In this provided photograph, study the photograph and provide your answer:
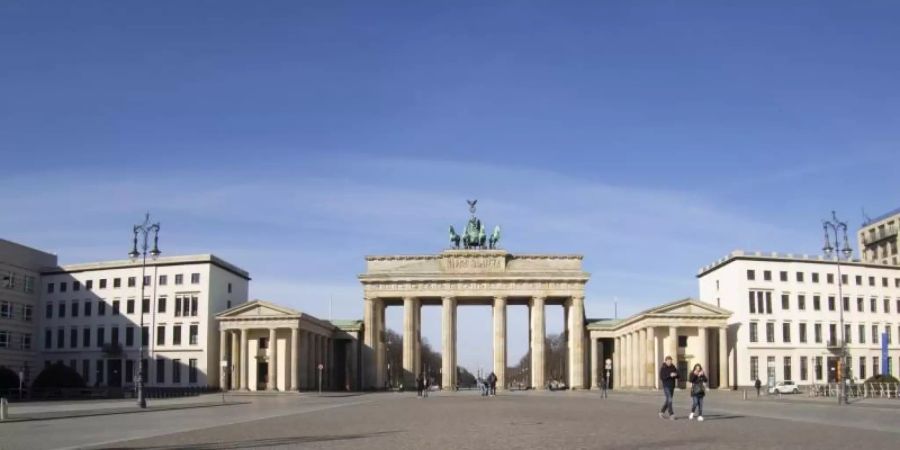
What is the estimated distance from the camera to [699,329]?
108312 millimetres

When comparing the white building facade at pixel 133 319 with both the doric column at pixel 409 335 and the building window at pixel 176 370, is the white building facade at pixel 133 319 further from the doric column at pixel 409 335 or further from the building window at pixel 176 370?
the doric column at pixel 409 335

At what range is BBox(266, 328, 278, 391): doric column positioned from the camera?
105812 mm

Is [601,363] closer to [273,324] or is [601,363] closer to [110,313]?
[273,324]

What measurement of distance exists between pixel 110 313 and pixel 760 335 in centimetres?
7571

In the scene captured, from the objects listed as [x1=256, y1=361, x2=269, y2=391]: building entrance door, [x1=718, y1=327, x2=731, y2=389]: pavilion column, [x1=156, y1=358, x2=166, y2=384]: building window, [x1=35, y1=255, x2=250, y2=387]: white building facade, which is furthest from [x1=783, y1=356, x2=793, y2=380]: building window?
[x1=156, y1=358, x2=166, y2=384]: building window

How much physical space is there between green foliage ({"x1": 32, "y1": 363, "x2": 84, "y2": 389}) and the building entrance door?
23264 millimetres

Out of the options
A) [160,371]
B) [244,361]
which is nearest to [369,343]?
[244,361]

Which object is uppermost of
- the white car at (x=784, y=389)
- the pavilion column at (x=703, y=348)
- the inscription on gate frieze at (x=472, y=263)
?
the inscription on gate frieze at (x=472, y=263)

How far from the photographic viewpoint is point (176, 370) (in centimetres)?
10875

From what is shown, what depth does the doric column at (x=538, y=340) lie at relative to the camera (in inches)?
4631

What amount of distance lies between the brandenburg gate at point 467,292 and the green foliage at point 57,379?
37.4 metres

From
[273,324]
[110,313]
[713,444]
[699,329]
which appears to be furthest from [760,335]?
[713,444]

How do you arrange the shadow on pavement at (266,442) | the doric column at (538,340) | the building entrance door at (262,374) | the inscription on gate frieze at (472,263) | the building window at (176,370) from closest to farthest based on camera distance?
the shadow on pavement at (266,442)
the building window at (176,370)
the building entrance door at (262,374)
the doric column at (538,340)
the inscription on gate frieze at (472,263)

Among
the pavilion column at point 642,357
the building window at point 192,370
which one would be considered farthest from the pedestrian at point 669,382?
the building window at point 192,370
